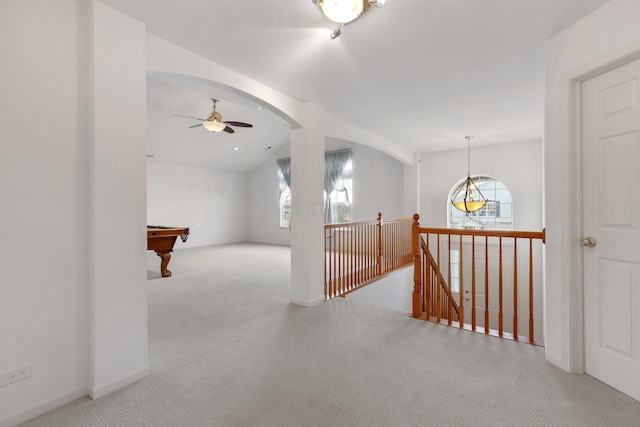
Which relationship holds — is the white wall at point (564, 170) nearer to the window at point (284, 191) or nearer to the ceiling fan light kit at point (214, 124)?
the ceiling fan light kit at point (214, 124)

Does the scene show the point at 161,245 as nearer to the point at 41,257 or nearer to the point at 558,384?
the point at 41,257

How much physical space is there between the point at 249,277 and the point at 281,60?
363 centimetres

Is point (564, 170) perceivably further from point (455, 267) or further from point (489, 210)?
point (455, 267)

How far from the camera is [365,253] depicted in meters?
4.87

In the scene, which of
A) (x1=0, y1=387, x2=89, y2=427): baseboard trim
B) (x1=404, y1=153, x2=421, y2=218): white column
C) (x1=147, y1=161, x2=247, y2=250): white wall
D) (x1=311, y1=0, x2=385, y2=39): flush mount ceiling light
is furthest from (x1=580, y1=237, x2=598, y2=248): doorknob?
(x1=147, y1=161, x2=247, y2=250): white wall

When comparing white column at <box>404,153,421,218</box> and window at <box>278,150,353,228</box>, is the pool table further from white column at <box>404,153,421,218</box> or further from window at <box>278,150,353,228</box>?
white column at <box>404,153,421,218</box>

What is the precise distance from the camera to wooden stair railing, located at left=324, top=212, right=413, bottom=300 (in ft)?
13.7

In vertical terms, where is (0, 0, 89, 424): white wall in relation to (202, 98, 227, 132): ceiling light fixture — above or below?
below

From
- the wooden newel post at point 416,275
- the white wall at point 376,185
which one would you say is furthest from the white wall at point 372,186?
the wooden newel post at point 416,275

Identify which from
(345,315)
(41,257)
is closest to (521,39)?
(345,315)

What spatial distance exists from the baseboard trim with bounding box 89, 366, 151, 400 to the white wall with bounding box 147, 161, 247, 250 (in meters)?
6.97

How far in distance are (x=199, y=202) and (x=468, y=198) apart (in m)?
7.64

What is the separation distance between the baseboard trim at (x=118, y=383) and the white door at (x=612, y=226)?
10.3 feet

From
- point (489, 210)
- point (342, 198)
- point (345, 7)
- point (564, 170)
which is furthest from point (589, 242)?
point (342, 198)
